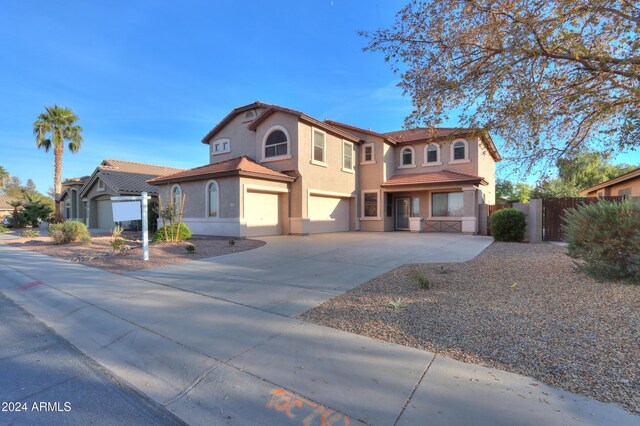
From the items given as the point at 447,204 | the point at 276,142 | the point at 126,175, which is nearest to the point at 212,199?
the point at 276,142

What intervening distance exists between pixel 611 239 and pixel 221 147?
2039cm

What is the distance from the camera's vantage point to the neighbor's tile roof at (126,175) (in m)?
23.5

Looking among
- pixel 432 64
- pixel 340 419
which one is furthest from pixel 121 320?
pixel 432 64

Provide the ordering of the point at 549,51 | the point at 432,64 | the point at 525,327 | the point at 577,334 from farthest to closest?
the point at 432,64 < the point at 549,51 < the point at 525,327 < the point at 577,334

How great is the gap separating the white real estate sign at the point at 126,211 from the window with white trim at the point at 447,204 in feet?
57.2

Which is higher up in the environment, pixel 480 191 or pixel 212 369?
pixel 480 191

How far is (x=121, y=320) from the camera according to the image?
480cm

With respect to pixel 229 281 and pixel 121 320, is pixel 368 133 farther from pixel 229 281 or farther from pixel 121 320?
pixel 121 320

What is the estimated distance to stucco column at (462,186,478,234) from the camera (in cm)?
1867

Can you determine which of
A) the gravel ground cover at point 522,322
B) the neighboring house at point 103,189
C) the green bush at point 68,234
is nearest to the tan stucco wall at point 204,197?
the green bush at point 68,234

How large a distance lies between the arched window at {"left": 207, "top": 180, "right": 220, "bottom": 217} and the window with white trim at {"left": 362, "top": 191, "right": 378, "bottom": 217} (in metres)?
10.1

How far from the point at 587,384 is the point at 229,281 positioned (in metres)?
6.07

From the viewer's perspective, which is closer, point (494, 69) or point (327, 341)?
point (327, 341)

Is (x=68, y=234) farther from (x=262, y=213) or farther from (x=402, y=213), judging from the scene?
(x=402, y=213)
